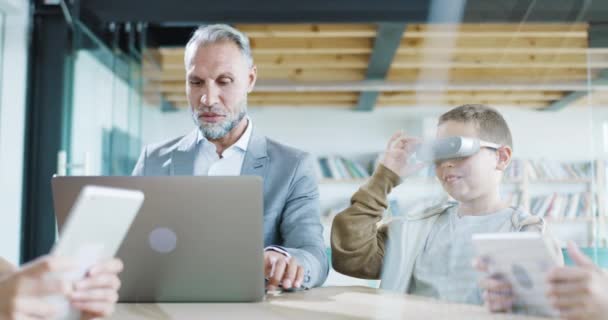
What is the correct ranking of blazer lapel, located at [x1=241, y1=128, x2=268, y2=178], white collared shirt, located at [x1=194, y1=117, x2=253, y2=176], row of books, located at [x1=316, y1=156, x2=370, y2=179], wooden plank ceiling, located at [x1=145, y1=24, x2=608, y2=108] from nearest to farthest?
blazer lapel, located at [x1=241, y1=128, x2=268, y2=178], white collared shirt, located at [x1=194, y1=117, x2=253, y2=176], wooden plank ceiling, located at [x1=145, y1=24, x2=608, y2=108], row of books, located at [x1=316, y1=156, x2=370, y2=179]

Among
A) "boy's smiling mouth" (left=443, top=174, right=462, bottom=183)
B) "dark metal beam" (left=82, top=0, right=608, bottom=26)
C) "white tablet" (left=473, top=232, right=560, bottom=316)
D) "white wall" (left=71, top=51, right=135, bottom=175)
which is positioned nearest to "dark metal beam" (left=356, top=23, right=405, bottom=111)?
"dark metal beam" (left=82, top=0, right=608, bottom=26)

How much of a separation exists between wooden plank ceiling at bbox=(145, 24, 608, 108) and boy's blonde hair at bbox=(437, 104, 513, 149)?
8.49 feet

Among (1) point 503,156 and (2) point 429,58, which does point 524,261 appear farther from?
(2) point 429,58

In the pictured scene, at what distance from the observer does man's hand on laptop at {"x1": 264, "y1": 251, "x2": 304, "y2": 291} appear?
1273mm

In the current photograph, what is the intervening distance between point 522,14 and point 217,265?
115 inches

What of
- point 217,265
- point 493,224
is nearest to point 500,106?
Answer: point 493,224

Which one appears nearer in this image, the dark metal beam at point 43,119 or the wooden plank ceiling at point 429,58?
the dark metal beam at point 43,119

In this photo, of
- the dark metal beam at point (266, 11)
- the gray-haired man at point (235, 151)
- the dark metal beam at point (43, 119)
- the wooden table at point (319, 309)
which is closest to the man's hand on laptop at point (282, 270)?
the wooden table at point (319, 309)

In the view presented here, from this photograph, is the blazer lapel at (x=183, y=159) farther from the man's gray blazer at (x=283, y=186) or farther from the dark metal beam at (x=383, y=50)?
the dark metal beam at (x=383, y=50)

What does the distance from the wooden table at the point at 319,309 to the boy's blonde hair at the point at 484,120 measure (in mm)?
486

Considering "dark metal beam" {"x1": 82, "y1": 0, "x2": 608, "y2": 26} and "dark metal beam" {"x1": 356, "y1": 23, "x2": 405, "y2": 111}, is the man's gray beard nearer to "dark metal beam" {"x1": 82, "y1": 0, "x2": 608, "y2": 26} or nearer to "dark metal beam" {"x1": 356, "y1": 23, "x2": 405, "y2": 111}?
"dark metal beam" {"x1": 82, "y1": 0, "x2": 608, "y2": 26}

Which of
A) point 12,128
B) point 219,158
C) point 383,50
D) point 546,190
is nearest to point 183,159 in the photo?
point 219,158

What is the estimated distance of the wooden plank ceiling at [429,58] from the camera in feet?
13.8

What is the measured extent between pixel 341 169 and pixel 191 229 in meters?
5.45
